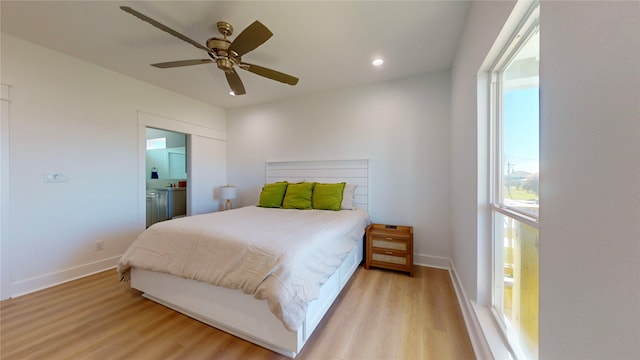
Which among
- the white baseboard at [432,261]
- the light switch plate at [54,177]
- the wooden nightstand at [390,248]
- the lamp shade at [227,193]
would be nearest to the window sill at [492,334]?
the wooden nightstand at [390,248]

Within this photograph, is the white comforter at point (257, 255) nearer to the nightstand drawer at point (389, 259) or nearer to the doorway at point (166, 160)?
the nightstand drawer at point (389, 259)

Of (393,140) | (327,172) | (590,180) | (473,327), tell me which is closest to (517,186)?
(590,180)

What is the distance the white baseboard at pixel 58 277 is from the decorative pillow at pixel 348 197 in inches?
117

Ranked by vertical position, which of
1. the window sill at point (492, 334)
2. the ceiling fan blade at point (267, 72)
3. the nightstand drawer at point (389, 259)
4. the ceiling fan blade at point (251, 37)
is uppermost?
the ceiling fan blade at point (251, 37)

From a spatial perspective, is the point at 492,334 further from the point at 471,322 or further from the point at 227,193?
the point at 227,193

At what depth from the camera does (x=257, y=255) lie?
1510mm

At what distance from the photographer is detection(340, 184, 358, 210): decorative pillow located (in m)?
3.13

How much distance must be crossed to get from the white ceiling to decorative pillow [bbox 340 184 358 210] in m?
1.55

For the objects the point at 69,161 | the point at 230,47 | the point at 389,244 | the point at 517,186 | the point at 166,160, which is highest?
the point at 230,47

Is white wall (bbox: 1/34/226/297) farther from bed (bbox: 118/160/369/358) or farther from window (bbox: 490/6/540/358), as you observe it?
window (bbox: 490/6/540/358)

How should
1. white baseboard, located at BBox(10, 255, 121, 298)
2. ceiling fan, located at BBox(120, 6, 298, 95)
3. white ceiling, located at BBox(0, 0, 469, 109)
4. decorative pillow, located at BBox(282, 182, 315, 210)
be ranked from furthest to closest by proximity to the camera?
decorative pillow, located at BBox(282, 182, 315, 210) < white baseboard, located at BBox(10, 255, 121, 298) < white ceiling, located at BBox(0, 0, 469, 109) < ceiling fan, located at BBox(120, 6, 298, 95)

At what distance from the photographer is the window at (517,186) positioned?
104 centimetres

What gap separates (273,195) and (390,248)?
180cm

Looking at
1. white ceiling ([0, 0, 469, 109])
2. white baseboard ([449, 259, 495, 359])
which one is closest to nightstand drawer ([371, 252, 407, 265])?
white baseboard ([449, 259, 495, 359])
